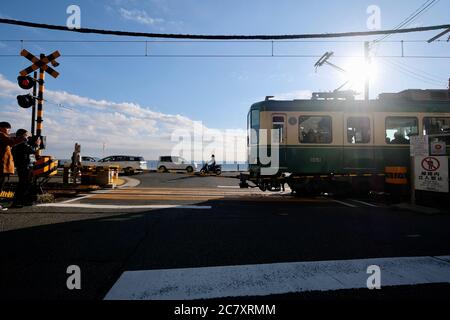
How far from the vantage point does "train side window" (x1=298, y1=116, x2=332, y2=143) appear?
9719 mm

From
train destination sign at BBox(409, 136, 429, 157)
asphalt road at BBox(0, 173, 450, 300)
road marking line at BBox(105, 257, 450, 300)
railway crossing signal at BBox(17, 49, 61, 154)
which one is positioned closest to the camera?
road marking line at BBox(105, 257, 450, 300)

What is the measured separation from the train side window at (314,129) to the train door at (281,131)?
22.6 inches

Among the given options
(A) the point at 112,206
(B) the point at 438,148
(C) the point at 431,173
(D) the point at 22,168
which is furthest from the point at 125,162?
(B) the point at 438,148

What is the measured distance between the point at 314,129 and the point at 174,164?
23.0m

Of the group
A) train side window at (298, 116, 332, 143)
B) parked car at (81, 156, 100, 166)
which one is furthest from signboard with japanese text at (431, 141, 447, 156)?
parked car at (81, 156, 100, 166)

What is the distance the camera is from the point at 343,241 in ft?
14.0

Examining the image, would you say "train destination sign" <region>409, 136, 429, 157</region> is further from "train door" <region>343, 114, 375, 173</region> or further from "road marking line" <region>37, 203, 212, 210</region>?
"road marking line" <region>37, 203, 212, 210</region>

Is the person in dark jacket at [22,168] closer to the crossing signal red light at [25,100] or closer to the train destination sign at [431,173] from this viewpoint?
the crossing signal red light at [25,100]

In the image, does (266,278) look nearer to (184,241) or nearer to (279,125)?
(184,241)

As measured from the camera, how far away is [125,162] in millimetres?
27594

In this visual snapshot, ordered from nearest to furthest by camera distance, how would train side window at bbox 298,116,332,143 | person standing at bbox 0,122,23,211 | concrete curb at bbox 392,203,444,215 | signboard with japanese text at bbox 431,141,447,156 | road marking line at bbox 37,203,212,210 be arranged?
person standing at bbox 0,122,23,211 < concrete curb at bbox 392,203,444,215 < road marking line at bbox 37,203,212,210 < signboard with japanese text at bbox 431,141,447,156 < train side window at bbox 298,116,332,143

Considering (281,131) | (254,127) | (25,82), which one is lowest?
(281,131)

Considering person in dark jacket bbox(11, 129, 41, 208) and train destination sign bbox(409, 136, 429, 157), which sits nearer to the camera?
person in dark jacket bbox(11, 129, 41, 208)

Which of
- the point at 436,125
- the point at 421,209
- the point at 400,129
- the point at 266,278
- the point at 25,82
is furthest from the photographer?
the point at 436,125
